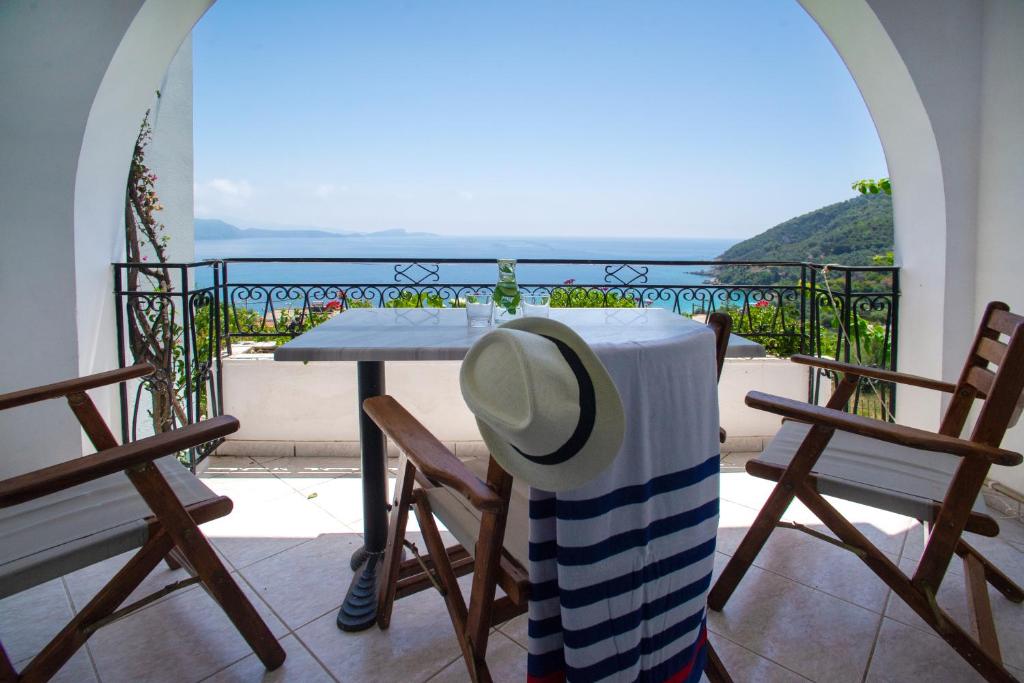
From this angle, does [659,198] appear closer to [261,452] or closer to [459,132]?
[459,132]

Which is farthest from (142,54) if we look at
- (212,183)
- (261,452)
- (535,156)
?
(212,183)

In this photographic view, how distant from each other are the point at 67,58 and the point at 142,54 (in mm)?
300

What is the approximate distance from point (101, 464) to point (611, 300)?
2.79 meters

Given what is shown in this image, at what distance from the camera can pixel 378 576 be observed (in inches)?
72.0

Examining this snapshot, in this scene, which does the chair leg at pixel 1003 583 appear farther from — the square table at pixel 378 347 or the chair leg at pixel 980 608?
the square table at pixel 378 347

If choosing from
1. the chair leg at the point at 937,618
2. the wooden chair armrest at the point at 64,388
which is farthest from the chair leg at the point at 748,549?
the wooden chair armrest at the point at 64,388

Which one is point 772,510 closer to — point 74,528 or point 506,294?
point 506,294

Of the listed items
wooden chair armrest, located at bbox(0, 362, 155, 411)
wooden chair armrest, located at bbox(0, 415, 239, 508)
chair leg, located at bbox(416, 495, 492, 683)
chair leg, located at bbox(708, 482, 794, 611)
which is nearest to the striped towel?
chair leg, located at bbox(416, 495, 492, 683)

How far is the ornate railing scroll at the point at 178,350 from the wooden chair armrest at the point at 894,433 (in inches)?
94.1

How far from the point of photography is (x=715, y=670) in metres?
1.45

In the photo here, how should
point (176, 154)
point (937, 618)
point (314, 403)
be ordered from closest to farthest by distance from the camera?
point (937, 618), point (314, 403), point (176, 154)

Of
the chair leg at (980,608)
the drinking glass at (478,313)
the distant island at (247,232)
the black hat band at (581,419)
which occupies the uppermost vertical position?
the distant island at (247,232)

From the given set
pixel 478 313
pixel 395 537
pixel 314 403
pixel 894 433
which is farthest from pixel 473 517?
pixel 314 403

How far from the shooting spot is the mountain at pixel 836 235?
4.78 meters
